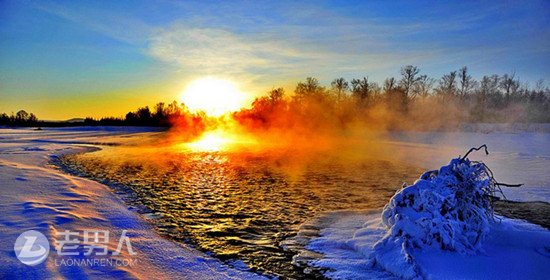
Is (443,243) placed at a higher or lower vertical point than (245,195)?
higher

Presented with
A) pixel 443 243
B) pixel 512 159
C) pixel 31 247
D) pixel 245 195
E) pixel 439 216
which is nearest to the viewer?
pixel 31 247

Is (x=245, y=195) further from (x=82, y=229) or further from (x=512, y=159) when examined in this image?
(x=512, y=159)

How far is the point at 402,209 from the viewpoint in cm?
425

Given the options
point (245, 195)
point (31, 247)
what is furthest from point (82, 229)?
point (245, 195)

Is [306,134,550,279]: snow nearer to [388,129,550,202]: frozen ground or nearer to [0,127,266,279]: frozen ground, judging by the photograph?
[0,127,266,279]: frozen ground

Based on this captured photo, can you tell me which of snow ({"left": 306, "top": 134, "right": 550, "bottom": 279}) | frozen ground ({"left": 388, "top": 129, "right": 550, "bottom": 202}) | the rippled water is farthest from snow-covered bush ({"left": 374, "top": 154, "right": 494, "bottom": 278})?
frozen ground ({"left": 388, "top": 129, "right": 550, "bottom": 202})

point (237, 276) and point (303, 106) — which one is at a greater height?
point (303, 106)

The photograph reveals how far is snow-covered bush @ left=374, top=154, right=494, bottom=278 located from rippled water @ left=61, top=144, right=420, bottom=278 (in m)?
1.20

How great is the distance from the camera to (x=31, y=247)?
366 centimetres

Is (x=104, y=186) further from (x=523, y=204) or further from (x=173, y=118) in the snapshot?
(x=173, y=118)

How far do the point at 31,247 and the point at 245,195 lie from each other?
176 inches

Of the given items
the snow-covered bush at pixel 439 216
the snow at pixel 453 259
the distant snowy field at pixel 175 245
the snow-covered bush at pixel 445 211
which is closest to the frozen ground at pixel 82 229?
the distant snowy field at pixel 175 245

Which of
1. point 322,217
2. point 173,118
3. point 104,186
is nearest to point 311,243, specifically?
point 322,217

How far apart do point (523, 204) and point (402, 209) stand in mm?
4570
